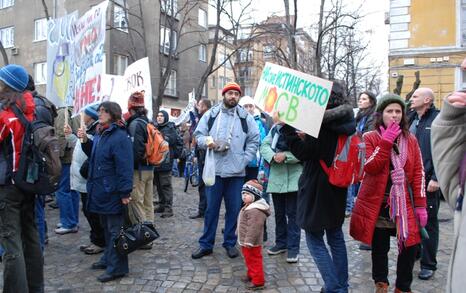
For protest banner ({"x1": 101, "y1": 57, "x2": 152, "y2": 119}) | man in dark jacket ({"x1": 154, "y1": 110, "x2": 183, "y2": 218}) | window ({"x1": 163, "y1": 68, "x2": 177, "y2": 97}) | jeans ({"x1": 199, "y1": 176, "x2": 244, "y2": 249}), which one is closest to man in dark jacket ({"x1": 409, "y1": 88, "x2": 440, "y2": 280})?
jeans ({"x1": 199, "y1": 176, "x2": 244, "y2": 249})

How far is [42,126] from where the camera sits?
3844 mm

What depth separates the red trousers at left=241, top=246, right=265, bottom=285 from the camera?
438 centimetres

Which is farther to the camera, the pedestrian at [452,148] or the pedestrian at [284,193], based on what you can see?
the pedestrian at [284,193]

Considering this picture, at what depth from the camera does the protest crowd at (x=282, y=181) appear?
362cm

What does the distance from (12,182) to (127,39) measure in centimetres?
2610

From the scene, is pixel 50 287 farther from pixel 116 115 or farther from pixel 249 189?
pixel 249 189

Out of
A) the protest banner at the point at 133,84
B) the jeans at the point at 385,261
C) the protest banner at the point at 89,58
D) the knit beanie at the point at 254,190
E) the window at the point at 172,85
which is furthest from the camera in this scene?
the window at the point at 172,85

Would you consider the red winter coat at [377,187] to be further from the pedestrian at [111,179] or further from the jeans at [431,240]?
the pedestrian at [111,179]

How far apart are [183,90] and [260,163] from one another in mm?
28639

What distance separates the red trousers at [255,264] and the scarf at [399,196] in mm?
1362

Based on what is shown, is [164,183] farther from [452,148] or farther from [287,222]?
[452,148]

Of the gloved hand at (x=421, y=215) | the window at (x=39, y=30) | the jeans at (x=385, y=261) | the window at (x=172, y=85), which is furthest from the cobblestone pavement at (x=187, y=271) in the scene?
the window at (x=39, y=30)

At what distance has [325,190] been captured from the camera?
3.71 meters

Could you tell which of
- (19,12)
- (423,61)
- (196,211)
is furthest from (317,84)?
(19,12)
